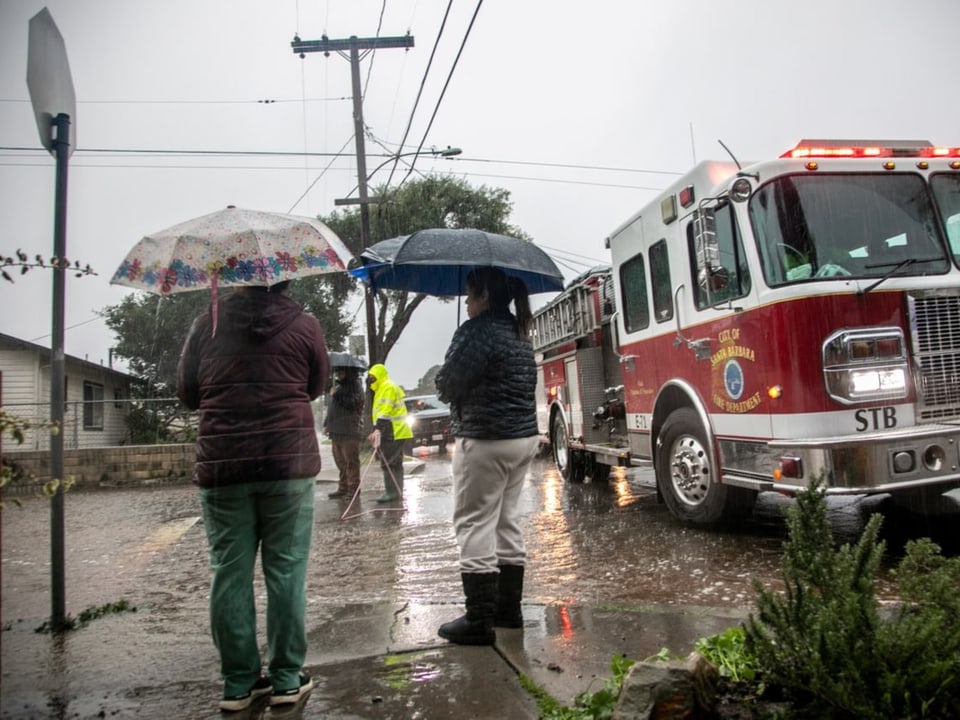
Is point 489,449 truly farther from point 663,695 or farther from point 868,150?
point 868,150

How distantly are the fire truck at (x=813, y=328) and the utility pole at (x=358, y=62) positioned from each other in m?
11.4

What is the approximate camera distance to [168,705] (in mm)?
2873

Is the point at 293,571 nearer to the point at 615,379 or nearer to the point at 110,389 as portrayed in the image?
the point at 615,379

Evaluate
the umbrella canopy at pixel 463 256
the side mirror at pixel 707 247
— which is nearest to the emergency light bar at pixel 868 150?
the side mirror at pixel 707 247

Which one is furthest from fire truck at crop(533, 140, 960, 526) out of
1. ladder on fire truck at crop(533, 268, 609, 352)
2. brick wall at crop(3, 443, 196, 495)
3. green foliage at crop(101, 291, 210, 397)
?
green foliage at crop(101, 291, 210, 397)

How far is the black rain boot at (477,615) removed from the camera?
11.1 feet

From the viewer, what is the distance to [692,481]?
232 inches

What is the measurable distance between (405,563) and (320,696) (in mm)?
2706

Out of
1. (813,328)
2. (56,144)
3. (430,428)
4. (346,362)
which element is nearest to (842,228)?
(813,328)

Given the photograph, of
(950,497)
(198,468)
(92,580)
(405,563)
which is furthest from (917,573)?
(92,580)

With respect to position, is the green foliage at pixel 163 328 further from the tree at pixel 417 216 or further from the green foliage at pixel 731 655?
the green foliage at pixel 731 655

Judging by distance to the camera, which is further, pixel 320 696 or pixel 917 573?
pixel 320 696

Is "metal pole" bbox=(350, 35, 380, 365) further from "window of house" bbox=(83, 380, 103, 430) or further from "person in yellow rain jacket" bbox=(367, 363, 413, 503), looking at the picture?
"person in yellow rain jacket" bbox=(367, 363, 413, 503)

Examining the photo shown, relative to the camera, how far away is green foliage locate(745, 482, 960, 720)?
208 cm
